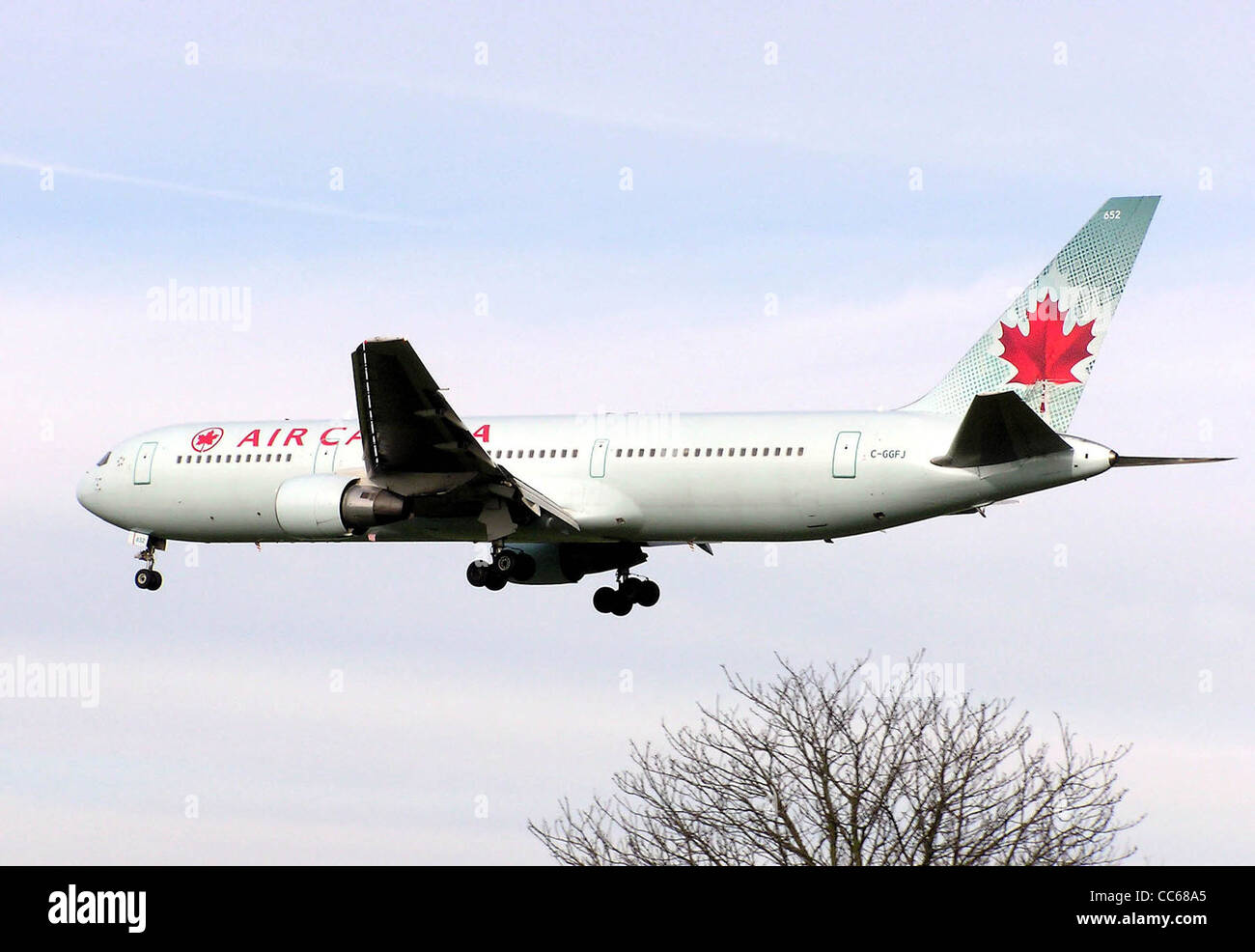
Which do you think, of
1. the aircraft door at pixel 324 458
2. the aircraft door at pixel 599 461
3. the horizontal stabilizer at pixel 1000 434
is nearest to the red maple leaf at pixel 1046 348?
the horizontal stabilizer at pixel 1000 434

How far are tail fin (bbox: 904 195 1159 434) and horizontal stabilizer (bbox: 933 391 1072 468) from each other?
3.96 ft

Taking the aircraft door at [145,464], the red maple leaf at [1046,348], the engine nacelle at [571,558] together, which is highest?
the aircraft door at [145,464]

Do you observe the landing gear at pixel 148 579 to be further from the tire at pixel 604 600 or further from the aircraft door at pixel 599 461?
the aircraft door at pixel 599 461

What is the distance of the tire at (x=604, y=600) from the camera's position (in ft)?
119

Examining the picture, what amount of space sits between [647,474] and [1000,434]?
6713 mm

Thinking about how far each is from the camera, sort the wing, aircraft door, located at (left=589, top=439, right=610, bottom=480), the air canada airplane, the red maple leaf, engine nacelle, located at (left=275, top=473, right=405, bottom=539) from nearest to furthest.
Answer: the air canada airplane → the red maple leaf → the wing → engine nacelle, located at (left=275, top=473, right=405, bottom=539) → aircraft door, located at (left=589, top=439, right=610, bottom=480)

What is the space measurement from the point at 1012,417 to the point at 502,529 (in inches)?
391

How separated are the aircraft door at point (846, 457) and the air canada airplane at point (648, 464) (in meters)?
0.04

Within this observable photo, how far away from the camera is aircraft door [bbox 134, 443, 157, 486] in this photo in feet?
120

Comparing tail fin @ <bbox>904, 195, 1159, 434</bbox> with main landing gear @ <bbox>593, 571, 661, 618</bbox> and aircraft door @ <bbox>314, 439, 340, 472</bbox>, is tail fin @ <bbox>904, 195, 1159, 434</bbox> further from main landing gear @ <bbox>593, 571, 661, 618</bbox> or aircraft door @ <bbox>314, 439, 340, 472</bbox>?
aircraft door @ <bbox>314, 439, 340, 472</bbox>

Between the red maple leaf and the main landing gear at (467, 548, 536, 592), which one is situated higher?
the red maple leaf

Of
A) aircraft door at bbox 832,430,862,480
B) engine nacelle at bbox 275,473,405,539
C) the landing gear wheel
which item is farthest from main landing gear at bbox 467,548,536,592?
aircraft door at bbox 832,430,862,480

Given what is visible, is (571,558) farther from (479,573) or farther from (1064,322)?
(1064,322)
